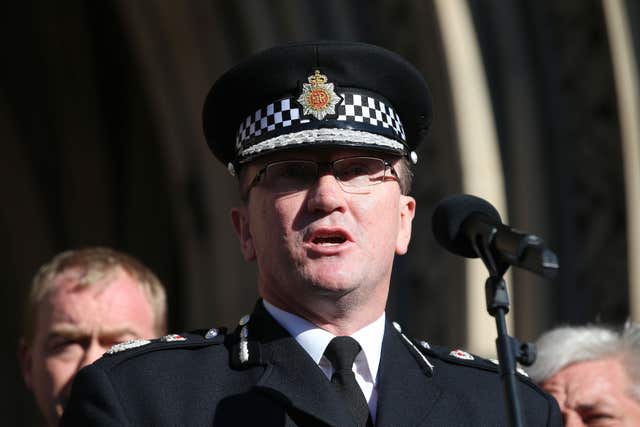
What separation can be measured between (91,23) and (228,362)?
547 centimetres

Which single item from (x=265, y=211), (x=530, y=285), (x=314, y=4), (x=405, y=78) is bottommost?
(x=530, y=285)

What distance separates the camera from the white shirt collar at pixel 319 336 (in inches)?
113

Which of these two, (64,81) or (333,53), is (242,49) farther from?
(333,53)

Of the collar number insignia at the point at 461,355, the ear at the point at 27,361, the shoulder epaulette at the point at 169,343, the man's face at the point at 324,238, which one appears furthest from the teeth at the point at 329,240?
the ear at the point at 27,361

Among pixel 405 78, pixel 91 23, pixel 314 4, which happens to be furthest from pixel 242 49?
pixel 405 78

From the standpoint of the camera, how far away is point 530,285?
5.89 metres

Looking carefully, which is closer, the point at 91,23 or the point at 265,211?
the point at 265,211

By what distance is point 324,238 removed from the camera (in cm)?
278

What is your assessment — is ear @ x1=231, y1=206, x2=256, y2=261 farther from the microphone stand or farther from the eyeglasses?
the microphone stand

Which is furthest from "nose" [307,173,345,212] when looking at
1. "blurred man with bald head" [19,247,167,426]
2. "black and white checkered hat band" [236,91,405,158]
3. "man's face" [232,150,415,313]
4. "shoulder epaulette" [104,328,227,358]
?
"blurred man with bald head" [19,247,167,426]

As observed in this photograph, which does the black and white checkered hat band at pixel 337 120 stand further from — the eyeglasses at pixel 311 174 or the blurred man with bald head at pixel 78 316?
the blurred man with bald head at pixel 78 316

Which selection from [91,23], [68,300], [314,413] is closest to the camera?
[314,413]

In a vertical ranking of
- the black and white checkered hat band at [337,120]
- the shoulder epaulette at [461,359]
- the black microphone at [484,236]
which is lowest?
the shoulder epaulette at [461,359]

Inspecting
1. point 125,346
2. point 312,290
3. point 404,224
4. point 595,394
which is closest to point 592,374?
point 595,394
